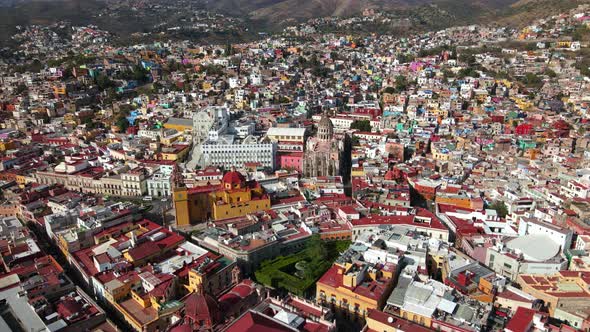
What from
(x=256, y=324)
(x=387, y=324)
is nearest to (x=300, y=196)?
(x=387, y=324)

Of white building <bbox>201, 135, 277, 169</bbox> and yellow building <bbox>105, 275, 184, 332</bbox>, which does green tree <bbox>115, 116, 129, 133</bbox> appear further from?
yellow building <bbox>105, 275, 184, 332</bbox>

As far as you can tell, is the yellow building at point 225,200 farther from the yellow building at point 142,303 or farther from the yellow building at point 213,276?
the yellow building at point 142,303

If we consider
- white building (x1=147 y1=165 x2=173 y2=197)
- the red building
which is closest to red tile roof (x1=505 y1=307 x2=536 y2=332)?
the red building

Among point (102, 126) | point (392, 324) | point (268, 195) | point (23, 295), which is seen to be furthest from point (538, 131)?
point (102, 126)

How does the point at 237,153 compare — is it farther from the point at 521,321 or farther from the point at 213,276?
the point at 521,321

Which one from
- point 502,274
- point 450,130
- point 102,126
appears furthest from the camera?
point 102,126

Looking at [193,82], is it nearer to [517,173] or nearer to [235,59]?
[235,59]
